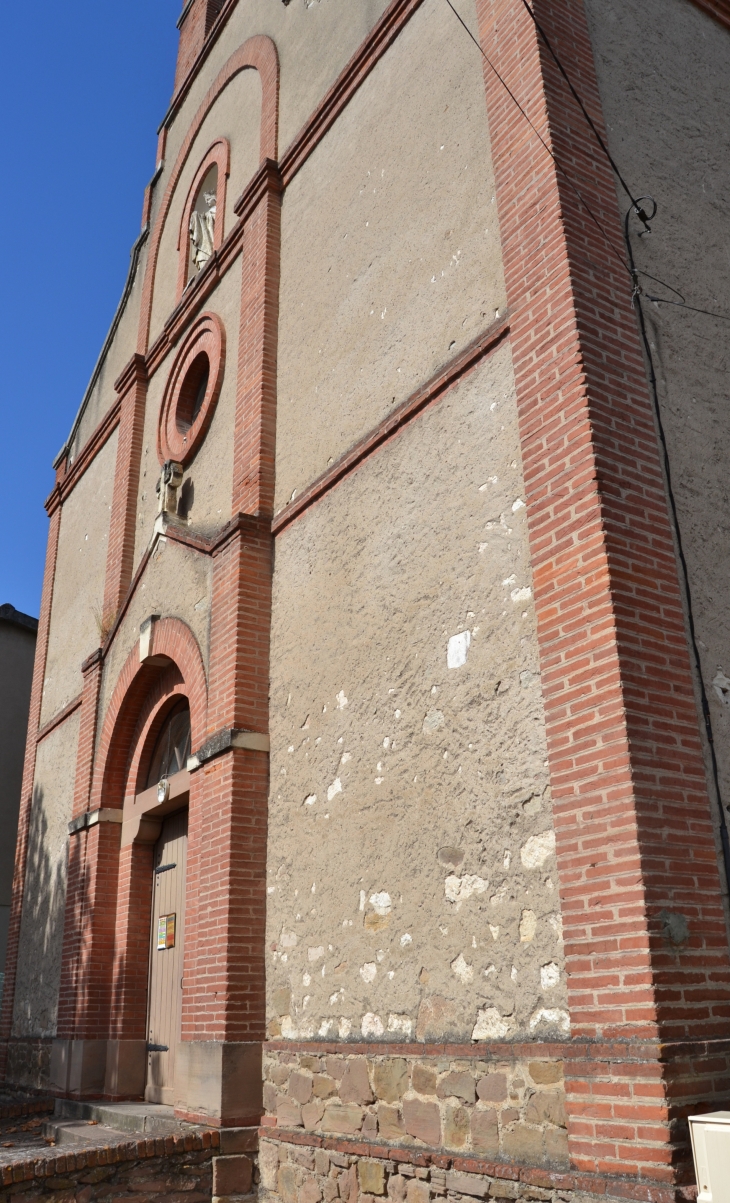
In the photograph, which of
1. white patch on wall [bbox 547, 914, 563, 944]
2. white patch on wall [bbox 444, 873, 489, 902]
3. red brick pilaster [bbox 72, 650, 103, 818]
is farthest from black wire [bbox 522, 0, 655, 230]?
red brick pilaster [bbox 72, 650, 103, 818]

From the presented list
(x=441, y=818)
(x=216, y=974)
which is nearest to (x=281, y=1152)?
(x=216, y=974)

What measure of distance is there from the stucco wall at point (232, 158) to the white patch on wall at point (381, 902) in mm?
7582

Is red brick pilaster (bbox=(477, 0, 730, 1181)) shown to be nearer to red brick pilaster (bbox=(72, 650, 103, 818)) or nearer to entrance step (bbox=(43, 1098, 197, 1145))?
entrance step (bbox=(43, 1098, 197, 1145))

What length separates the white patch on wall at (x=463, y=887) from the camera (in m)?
5.12

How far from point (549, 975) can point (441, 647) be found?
1975mm

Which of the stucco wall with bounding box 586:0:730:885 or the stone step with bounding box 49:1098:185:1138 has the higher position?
the stucco wall with bounding box 586:0:730:885

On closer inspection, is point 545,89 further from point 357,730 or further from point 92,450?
point 92,450

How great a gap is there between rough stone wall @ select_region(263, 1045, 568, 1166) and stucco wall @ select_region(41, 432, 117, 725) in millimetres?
7020

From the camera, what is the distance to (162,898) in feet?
31.2

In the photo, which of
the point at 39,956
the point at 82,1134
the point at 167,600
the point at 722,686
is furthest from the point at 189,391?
the point at 722,686

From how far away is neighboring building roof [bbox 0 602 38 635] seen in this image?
59.3 ft

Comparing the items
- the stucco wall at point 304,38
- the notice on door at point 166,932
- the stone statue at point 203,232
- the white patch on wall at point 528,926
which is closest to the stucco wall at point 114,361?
the stone statue at point 203,232

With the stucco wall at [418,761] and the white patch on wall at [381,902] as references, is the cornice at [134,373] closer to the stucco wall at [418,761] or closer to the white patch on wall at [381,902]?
the stucco wall at [418,761]

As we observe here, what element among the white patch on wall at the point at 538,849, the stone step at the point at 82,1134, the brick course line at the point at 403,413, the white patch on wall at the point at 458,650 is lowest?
the stone step at the point at 82,1134
